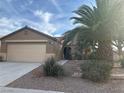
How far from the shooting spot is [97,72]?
10.1m

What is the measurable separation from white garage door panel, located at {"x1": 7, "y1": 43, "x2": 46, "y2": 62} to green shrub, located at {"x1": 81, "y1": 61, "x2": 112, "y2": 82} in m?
11.3

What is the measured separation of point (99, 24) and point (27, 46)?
11730mm

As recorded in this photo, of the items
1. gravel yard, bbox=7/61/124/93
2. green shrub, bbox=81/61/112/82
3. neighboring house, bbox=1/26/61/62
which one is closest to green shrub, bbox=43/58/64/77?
gravel yard, bbox=7/61/124/93

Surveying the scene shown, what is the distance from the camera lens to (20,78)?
1022cm

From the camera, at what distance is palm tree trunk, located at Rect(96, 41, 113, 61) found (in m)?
14.3

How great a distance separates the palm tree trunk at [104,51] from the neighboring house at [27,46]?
25.9 ft

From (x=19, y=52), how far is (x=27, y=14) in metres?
5.46

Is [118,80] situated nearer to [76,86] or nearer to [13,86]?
[76,86]

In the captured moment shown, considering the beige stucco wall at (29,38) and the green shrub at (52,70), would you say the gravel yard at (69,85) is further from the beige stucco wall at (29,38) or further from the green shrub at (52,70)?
the beige stucco wall at (29,38)

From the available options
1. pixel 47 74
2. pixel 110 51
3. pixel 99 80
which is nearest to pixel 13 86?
pixel 47 74

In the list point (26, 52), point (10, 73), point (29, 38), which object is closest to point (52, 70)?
point (10, 73)

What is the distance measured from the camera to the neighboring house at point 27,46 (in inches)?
834

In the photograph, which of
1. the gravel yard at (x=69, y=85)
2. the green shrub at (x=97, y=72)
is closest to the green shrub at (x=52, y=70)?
the gravel yard at (x=69, y=85)

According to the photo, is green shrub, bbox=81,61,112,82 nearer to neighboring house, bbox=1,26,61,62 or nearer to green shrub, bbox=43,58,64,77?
green shrub, bbox=43,58,64,77
